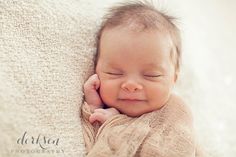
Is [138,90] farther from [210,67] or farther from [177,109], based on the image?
[210,67]

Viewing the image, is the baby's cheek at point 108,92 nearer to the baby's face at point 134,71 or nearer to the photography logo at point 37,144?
the baby's face at point 134,71

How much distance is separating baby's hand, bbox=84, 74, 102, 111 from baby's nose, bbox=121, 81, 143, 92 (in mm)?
68

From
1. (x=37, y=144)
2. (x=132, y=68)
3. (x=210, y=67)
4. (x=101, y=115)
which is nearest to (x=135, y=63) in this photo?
(x=132, y=68)

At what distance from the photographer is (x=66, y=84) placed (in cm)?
105

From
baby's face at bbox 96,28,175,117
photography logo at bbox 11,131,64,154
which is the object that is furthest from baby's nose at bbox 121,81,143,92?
photography logo at bbox 11,131,64,154

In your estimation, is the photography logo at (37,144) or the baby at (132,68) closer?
the photography logo at (37,144)

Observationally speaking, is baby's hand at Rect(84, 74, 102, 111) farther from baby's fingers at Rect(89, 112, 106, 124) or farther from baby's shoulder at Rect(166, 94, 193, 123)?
baby's shoulder at Rect(166, 94, 193, 123)

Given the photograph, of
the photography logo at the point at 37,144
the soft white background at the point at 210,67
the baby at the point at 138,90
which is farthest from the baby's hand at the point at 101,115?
the soft white background at the point at 210,67

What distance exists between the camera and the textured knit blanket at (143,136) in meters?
0.98

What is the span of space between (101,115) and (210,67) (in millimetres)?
558

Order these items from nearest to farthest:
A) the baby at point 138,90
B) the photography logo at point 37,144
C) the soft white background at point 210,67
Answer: the photography logo at point 37,144 → the baby at point 138,90 → the soft white background at point 210,67

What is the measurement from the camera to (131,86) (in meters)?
1.05

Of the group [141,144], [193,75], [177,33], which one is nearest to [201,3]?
[193,75]

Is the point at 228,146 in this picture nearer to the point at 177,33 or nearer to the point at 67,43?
the point at 177,33
